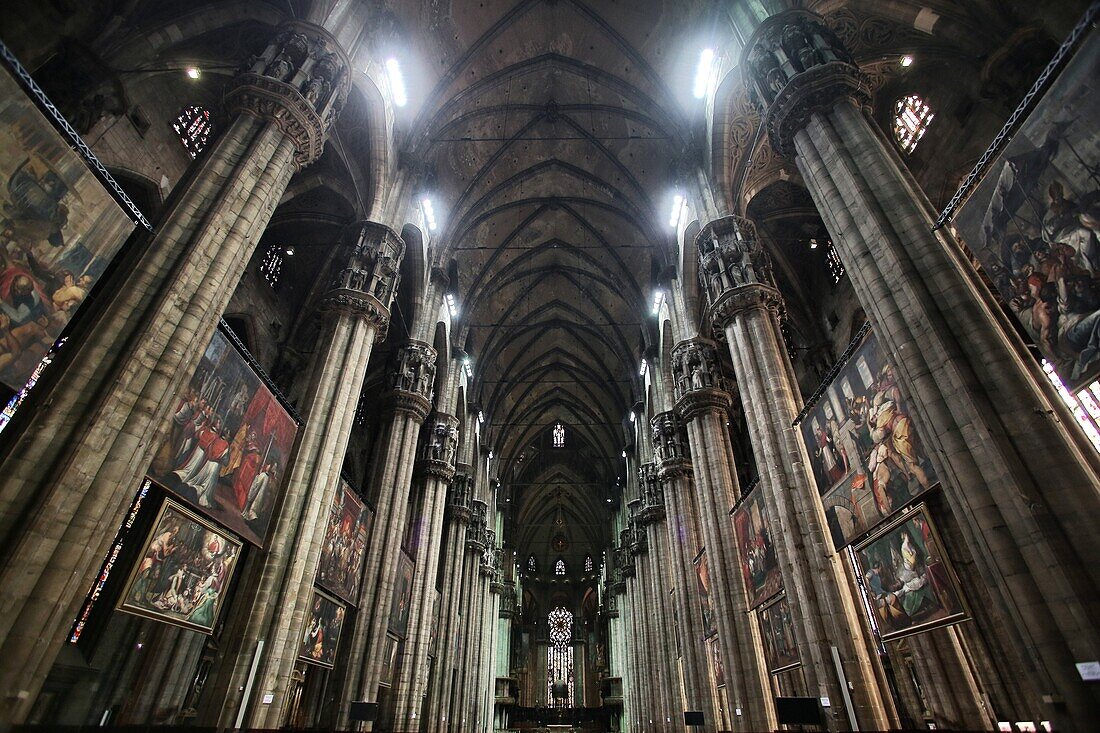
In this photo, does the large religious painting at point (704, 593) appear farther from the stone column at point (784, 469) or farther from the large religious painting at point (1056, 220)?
the large religious painting at point (1056, 220)

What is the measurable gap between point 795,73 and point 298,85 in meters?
8.61

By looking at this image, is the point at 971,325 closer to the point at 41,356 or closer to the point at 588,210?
the point at 41,356

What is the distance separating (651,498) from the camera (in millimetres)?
25125

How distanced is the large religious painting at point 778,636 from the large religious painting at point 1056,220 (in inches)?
289

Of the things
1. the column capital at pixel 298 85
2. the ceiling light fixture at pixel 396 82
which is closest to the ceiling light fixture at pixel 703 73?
the ceiling light fixture at pixel 396 82

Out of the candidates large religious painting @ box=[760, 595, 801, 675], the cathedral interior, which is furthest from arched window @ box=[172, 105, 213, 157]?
large religious painting @ box=[760, 595, 801, 675]

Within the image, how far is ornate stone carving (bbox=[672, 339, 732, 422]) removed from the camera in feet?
54.2

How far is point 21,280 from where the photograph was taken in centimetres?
545

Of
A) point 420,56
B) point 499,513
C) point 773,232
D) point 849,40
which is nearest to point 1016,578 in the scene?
point 849,40

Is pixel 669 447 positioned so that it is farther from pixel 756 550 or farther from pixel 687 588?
pixel 756 550

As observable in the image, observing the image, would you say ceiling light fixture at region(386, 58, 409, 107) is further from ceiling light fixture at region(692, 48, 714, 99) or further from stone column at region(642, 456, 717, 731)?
stone column at region(642, 456, 717, 731)

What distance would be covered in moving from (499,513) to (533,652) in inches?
682

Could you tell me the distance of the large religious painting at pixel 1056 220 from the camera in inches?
194

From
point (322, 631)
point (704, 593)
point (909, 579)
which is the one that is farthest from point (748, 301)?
point (322, 631)
